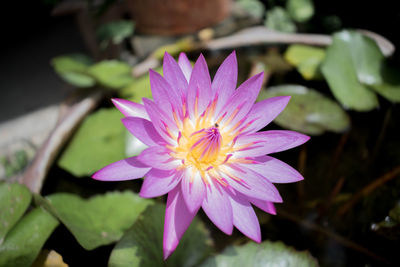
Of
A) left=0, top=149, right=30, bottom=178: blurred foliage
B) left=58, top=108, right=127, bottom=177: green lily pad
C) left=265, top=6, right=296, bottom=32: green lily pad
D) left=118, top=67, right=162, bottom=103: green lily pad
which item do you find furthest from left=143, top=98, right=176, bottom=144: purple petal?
left=265, top=6, right=296, bottom=32: green lily pad

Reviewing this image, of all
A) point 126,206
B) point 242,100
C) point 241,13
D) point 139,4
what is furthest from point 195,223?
point 241,13

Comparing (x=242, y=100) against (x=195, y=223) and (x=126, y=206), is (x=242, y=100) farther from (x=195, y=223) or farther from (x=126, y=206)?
(x=126, y=206)

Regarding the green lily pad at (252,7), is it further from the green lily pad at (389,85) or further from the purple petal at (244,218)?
the purple petal at (244,218)

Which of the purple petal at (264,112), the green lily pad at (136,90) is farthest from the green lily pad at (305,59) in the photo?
the purple petal at (264,112)

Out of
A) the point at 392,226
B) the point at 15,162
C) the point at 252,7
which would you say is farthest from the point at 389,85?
the point at 15,162

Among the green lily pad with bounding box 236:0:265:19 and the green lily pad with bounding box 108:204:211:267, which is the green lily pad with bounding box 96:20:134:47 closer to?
the green lily pad with bounding box 108:204:211:267

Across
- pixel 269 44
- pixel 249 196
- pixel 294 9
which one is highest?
pixel 249 196
